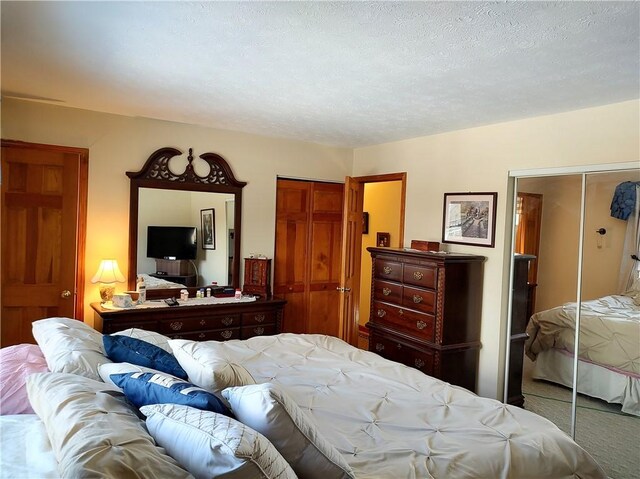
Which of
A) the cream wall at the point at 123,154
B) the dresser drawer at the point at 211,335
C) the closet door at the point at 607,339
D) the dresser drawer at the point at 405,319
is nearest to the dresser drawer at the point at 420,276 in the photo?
the dresser drawer at the point at 405,319

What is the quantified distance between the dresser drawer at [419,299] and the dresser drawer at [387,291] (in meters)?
0.07

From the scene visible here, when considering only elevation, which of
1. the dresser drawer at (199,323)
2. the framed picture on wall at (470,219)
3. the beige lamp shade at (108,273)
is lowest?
the dresser drawer at (199,323)

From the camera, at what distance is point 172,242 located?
14.2 ft

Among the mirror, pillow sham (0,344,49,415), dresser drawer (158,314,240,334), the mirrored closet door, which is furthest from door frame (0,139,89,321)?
the mirrored closet door

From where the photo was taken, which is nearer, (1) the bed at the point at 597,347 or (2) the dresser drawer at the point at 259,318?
(1) the bed at the point at 597,347

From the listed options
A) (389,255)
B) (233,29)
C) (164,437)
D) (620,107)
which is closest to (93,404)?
(164,437)

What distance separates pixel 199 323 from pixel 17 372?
2153 millimetres

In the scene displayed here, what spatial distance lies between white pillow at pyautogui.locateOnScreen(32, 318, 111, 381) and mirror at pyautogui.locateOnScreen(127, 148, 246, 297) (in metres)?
1.71

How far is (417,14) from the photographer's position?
1.95m

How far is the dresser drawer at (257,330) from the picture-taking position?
4406mm

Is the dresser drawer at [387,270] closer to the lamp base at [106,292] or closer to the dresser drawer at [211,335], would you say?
the dresser drawer at [211,335]

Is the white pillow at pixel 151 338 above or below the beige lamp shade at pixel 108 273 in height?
below

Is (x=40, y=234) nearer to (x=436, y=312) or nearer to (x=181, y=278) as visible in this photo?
(x=181, y=278)

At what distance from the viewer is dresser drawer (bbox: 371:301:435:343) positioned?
393 centimetres
